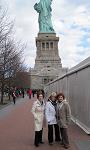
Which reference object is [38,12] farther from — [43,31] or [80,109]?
[80,109]

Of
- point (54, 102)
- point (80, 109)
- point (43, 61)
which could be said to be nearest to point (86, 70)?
point (80, 109)

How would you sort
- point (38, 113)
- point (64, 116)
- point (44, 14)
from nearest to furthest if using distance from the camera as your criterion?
point (64, 116), point (38, 113), point (44, 14)

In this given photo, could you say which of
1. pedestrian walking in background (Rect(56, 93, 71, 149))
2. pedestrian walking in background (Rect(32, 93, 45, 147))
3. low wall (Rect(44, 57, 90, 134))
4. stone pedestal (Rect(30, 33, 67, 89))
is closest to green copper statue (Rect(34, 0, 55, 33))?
stone pedestal (Rect(30, 33, 67, 89))

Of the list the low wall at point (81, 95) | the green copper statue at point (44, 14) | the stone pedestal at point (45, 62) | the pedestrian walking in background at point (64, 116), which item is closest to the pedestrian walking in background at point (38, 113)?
the pedestrian walking in background at point (64, 116)

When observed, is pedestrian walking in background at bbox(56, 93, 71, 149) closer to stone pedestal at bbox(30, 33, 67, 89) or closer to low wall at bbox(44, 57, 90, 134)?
low wall at bbox(44, 57, 90, 134)

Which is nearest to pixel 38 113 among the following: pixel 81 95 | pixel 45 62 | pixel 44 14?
pixel 81 95

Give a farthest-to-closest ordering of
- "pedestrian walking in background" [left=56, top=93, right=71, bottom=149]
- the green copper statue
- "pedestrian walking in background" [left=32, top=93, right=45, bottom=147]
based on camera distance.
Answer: the green copper statue
"pedestrian walking in background" [left=32, top=93, right=45, bottom=147]
"pedestrian walking in background" [left=56, top=93, right=71, bottom=149]

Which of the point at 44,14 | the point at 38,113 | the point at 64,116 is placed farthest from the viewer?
the point at 44,14

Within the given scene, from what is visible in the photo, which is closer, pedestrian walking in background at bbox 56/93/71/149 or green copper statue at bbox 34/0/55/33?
pedestrian walking in background at bbox 56/93/71/149

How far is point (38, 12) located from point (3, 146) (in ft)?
425

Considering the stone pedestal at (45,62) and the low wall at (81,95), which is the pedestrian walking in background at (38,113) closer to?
the low wall at (81,95)

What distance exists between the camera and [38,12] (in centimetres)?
13962

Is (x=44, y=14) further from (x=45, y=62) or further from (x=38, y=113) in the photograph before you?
(x=38, y=113)

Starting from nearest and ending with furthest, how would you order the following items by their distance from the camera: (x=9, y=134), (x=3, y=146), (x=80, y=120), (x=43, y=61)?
(x=3, y=146), (x=9, y=134), (x=80, y=120), (x=43, y=61)
